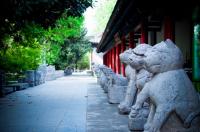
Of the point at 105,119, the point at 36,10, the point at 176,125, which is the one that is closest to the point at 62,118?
the point at 105,119

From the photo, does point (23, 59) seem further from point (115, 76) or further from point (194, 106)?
point (194, 106)

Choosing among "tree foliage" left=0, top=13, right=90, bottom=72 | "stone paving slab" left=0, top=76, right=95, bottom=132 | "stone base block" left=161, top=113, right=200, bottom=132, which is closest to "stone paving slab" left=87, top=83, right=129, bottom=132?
"stone paving slab" left=0, top=76, right=95, bottom=132

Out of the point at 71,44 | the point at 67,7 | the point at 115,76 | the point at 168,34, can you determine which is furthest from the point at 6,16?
the point at 71,44

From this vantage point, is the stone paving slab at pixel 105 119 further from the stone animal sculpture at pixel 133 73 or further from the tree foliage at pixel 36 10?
the tree foliage at pixel 36 10

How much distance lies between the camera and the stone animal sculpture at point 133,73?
276 inches

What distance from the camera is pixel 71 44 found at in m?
46.8

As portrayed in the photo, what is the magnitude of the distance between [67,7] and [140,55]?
6138 millimetres

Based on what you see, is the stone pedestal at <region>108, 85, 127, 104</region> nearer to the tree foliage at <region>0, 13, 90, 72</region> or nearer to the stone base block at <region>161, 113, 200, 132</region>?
the tree foliage at <region>0, 13, 90, 72</region>

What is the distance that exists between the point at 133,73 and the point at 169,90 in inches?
164

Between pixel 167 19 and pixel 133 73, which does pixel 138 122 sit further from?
pixel 167 19

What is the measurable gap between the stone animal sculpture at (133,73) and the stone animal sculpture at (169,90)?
6.21 feet

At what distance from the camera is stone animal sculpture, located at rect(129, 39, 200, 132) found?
4629mm

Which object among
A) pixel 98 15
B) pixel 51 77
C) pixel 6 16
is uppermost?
pixel 98 15

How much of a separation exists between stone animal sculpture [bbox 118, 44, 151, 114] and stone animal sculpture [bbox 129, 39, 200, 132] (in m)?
1.89
